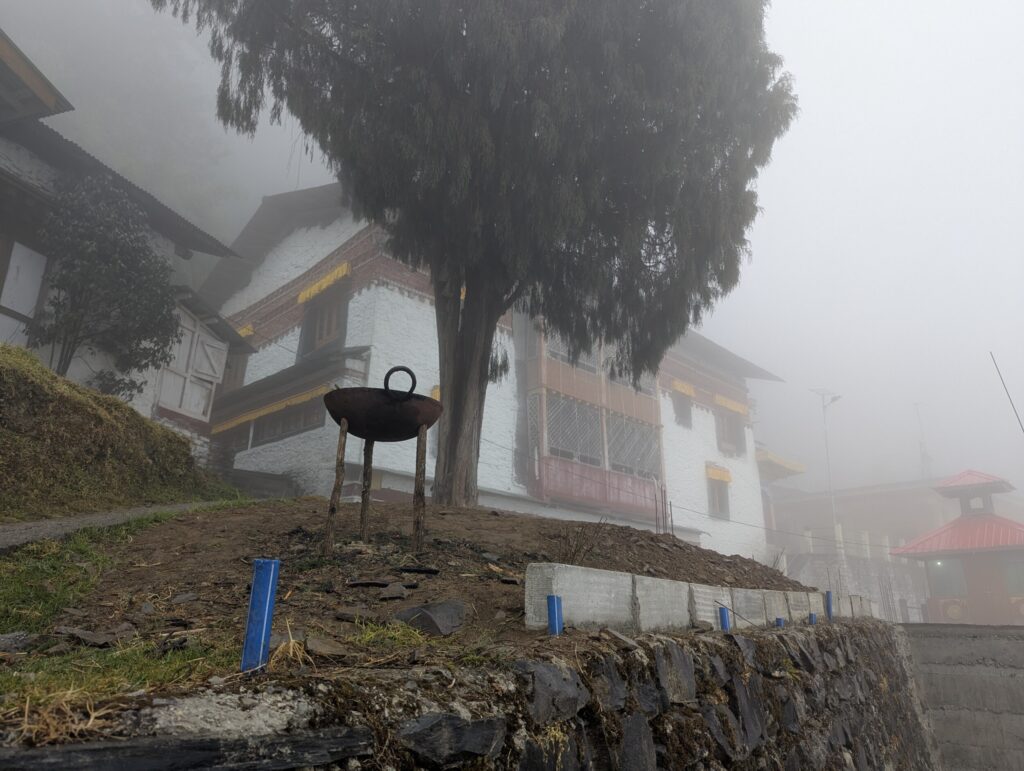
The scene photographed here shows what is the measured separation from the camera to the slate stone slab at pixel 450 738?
2.25m

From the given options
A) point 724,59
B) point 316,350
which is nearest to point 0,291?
point 316,350

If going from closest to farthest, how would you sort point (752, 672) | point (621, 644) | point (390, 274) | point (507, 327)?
1. point (621, 644)
2. point (752, 672)
3. point (390, 274)
4. point (507, 327)

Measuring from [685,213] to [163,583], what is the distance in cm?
823

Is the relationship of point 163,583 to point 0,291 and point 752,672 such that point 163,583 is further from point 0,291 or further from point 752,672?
point 0,291

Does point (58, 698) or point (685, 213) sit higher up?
point (685, 213)

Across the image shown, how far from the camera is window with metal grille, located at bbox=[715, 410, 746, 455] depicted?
103ft

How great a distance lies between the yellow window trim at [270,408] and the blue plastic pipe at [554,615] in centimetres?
1541

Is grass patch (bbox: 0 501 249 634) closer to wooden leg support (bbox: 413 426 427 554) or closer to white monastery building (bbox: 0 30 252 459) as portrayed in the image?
wooden leg support (bbox: 413 426 427 554)

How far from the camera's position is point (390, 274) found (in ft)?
65.2

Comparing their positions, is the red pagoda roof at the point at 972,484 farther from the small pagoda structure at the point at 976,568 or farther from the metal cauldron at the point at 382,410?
the metal cauldron at the point at 382,410

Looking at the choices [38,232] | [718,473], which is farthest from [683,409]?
[38,232]

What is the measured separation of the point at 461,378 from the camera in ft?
33.0

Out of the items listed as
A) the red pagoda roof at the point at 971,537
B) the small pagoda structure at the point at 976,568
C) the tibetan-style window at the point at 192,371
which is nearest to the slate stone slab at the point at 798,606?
the tibetan-style window at the point at 192,371

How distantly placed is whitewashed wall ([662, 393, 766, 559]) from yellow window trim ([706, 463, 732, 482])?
23 cm
